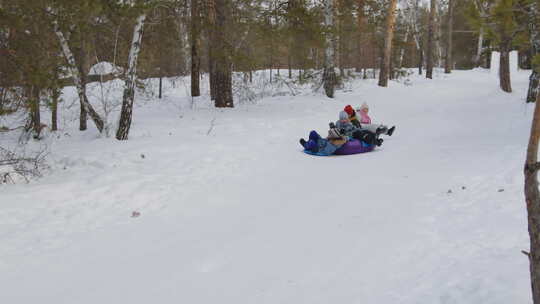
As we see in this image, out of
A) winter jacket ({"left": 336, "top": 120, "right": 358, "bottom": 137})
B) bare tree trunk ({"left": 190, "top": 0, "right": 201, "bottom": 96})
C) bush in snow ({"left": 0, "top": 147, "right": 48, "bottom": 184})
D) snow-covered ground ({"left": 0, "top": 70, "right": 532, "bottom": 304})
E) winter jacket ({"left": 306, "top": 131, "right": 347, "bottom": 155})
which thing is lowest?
snow-covered ground ({"left": 0, "top": 70, "right": 532, "bottom": 304})

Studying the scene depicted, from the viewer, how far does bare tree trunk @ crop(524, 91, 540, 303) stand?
7.67 ft

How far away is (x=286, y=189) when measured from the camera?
21.0 feet

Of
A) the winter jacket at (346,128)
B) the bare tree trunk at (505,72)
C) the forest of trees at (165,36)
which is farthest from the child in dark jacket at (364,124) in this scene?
the bare tree trunk at (505,72)

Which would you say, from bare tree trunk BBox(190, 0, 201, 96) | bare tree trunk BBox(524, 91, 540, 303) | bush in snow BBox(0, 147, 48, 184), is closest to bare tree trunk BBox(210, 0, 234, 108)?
bare tree trunk BBox(190, 0, 201, 96)

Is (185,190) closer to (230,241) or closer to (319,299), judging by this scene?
(230,241)

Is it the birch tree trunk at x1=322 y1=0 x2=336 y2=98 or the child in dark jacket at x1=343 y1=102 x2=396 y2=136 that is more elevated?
the birch tree trunk at x1=322 y1=0 x2=336 y2=98

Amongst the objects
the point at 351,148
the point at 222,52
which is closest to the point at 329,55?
the point at 222,52

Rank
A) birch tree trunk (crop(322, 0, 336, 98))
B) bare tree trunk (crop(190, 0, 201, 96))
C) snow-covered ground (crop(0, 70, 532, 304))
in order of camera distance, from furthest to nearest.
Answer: birch tree trunk (crop(322, 0, 336, 98)) < bare tree trunk (crop(190, 0, 201, 96)) < snow-covered ground (crop(0, 70, 532, 304))

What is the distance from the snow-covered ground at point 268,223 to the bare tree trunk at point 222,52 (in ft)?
11.9

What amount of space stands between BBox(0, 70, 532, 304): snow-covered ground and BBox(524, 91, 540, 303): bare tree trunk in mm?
526

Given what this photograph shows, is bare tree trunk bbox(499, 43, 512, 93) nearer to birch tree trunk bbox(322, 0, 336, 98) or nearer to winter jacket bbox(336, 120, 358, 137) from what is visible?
birch tree trunk bbox(322, 0, 336, 98)

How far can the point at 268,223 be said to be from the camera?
506cm

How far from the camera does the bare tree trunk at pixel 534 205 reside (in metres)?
2.34

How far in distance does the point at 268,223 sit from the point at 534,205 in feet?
10.3
